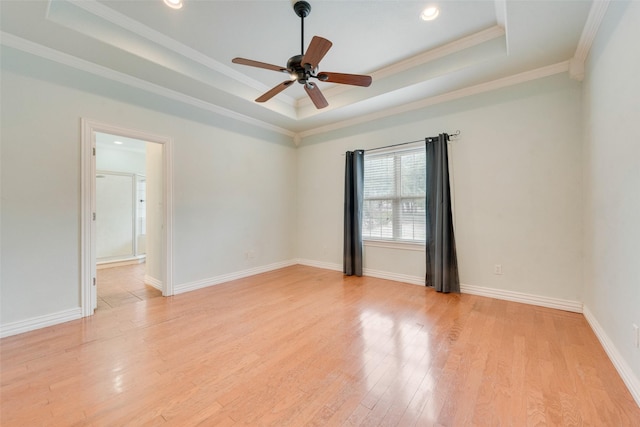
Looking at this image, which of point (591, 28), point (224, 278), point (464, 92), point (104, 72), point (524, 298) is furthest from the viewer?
point (224, 278)

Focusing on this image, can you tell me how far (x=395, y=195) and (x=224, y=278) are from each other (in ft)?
10.0

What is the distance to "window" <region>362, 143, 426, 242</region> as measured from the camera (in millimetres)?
3936

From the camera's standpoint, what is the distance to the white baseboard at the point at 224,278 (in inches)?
142

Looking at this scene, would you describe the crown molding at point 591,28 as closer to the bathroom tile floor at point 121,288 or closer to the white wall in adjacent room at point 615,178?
the white wall in adjacent room at point 615,178

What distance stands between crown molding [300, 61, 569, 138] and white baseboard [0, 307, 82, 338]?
439 centimetres

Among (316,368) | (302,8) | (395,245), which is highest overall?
(302,8)

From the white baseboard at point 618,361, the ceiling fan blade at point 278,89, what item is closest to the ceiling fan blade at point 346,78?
the ceiling fan blade at point 278,89

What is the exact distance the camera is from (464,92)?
3447mm

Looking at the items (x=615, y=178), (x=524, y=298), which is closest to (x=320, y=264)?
(x=524, y=298)

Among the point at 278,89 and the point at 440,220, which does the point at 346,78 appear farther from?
the point at 440,220

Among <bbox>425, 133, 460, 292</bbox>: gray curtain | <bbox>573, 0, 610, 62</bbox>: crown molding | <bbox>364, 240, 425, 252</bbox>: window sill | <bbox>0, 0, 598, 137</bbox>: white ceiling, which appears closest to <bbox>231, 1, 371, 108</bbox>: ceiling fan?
<bbox>0, 0, 598, 137</bbox>: white ceiling

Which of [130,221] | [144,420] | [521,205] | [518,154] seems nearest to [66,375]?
[144,420]

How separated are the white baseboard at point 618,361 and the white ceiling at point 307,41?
2.55 m

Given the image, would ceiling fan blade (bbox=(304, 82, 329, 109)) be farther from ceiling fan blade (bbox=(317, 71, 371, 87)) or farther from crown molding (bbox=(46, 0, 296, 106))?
crown molding (bbox=(46, 0, 296, 106))
